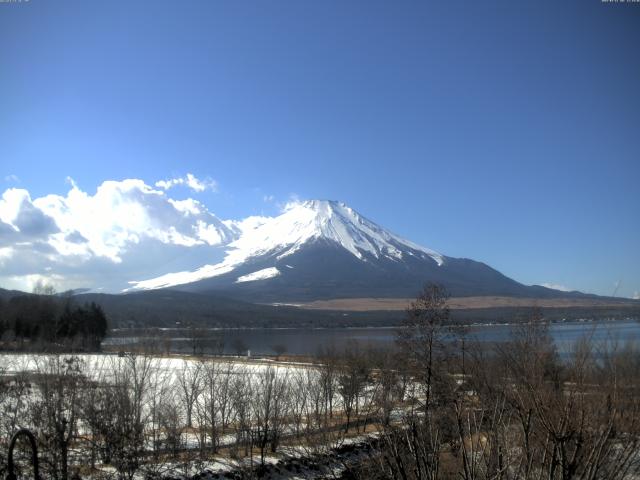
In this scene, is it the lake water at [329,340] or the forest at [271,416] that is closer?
the lake water at [329,340]

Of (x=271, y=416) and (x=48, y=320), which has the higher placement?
(x=48, y=320)

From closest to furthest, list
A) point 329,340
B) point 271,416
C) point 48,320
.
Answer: point 271,416 < point 48,320 < point 329,340

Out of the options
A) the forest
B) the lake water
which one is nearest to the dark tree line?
the lake water

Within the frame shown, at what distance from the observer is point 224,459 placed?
18.9 m

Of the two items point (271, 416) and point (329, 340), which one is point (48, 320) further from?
point (271, 416)

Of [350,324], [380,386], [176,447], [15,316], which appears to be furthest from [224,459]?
[350,324]

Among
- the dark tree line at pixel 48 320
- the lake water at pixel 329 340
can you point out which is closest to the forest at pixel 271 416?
the lake water at pixel 329 340

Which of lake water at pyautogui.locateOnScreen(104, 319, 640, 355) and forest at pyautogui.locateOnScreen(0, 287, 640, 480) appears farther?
forest at pyautogui.locateOnScreen(0, 287, 640, 480)

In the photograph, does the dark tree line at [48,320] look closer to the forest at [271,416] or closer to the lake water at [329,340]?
the lake water at [329,340]

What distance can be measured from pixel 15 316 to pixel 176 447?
56.7m

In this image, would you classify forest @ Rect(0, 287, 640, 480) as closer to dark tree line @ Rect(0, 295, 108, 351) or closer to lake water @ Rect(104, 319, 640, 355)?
lake water @ Rect(104, 319, 640, 355)

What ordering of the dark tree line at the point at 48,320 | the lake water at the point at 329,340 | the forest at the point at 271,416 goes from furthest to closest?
the dark tree line at the point at 48,320 → the forest at the point at 271,416 → the lake water at the point at 329,340

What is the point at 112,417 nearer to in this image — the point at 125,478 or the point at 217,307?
the point at 125,478

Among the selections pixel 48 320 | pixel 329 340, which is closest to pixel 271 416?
pixel 48 320
